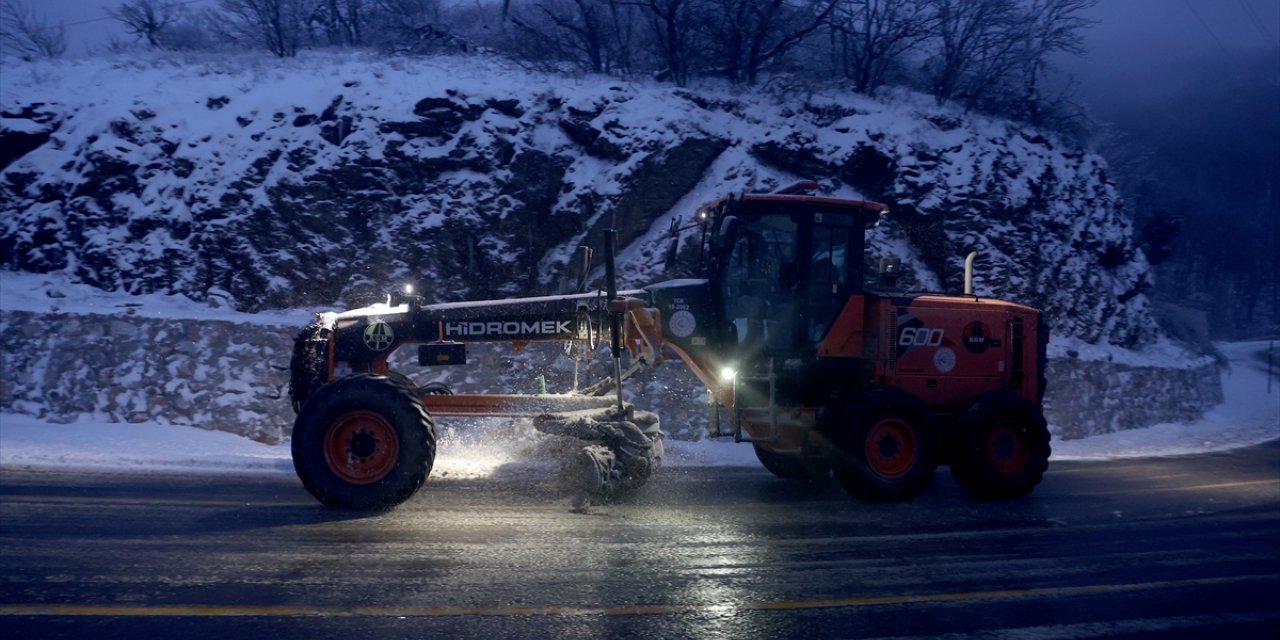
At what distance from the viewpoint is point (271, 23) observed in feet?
85.3

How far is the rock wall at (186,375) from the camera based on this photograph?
1290 cm

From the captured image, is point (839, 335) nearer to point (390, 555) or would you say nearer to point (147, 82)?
point (390, 555)

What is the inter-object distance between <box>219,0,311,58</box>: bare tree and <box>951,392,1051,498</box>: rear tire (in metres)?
21.5

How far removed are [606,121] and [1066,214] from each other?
1079 cm

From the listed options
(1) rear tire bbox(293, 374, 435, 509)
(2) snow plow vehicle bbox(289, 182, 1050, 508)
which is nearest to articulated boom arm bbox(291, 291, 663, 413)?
(2) snow plow vehicle bbox(289, 182, 1050, 508)

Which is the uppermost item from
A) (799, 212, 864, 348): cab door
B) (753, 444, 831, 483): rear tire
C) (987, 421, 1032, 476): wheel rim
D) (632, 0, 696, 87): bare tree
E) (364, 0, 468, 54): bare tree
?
(364, 0, 468, 54): bare tree

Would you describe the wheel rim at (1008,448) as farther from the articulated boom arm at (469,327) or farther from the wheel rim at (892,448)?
the articulated boom arm at (469,327)

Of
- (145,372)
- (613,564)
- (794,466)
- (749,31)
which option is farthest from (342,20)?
(613,564)

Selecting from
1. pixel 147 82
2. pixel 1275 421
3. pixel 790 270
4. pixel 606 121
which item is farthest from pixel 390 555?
pixel 1275 421

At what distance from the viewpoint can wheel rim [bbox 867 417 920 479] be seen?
853 cm

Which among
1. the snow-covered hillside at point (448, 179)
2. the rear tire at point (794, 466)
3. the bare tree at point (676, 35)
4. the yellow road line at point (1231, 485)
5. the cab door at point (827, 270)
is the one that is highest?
the bare tree at point (676, 35)

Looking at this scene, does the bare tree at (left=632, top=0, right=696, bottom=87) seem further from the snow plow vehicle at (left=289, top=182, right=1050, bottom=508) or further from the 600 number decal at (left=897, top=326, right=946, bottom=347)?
the 600 number decal at (left=897, top=326, right=946, bottom=347)

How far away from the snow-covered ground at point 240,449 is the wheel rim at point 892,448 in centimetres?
262

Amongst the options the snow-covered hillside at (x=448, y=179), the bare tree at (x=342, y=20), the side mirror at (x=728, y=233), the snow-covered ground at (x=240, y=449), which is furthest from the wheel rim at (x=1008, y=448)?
the bare tree at (x=342, y=20)
